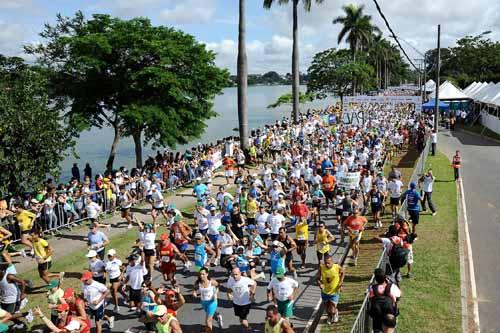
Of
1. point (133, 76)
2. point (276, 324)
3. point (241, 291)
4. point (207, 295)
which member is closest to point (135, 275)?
point (207, 295)

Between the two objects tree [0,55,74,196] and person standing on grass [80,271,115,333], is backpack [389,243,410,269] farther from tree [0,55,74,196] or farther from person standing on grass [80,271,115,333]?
tree [0,55,74,196]

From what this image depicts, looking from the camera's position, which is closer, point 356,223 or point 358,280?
point 358,280

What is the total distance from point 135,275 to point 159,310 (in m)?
1.92

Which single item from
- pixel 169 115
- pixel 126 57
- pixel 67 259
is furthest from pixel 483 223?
pixel 126 57

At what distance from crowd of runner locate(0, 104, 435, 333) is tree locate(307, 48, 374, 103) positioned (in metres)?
34.0

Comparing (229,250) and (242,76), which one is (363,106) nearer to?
(242,76)

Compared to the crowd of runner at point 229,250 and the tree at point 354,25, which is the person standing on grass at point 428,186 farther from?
the tree at point 354,25

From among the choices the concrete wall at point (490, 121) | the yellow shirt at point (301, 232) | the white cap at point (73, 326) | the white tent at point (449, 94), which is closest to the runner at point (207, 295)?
the white cap at point (73, 326)

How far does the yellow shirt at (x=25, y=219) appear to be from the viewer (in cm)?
1269

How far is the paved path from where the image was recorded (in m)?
9.77

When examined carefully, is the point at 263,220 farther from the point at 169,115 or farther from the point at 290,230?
the point at 169,115

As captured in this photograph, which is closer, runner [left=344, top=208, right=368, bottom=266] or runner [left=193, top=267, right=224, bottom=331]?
runner [left=193, top=267, right=224, bottom=331]

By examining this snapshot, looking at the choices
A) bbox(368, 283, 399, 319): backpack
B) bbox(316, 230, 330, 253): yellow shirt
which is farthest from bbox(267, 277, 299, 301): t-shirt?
bbox(316, 230, 330, 253): yellow shirt

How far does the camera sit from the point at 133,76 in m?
24.1
